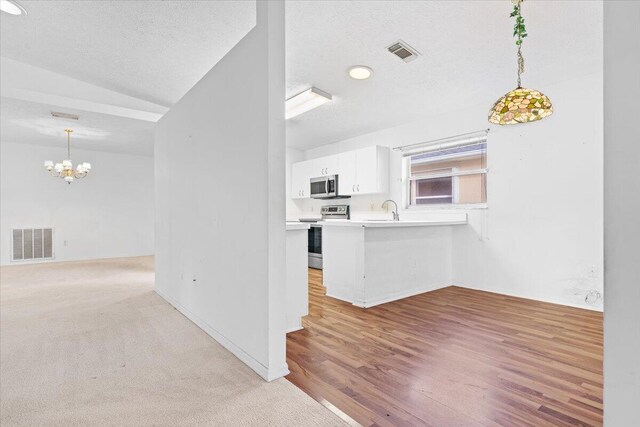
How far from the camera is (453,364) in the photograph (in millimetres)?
2045

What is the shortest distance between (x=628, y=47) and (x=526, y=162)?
3440mm

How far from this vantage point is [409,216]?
4.80 m

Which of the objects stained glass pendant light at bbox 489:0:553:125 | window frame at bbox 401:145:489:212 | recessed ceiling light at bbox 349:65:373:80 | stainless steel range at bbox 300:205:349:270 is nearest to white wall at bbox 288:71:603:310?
window frame at bbox 401:145:489:212

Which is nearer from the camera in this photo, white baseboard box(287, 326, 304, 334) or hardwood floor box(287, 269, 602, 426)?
hardwood floor box(287, 269, 602, 426)

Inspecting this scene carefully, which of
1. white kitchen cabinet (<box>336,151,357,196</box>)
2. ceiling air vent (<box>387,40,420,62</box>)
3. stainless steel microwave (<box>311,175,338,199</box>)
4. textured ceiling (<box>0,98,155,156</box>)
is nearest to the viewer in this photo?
ceiling air vent (<box>387,40,420,62</box>)

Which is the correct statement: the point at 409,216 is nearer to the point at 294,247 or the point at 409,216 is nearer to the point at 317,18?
the point at 294,247

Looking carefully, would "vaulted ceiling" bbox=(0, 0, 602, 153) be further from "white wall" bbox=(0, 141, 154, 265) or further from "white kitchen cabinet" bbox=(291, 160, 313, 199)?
"white wall" bbox=(0, 141, 154, 265)

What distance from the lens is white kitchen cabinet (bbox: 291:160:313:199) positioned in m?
6.22

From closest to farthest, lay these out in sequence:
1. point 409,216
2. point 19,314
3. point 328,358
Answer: point 328,358 → point 19,314 → point 409,216

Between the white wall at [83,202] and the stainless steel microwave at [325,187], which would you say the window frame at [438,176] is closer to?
the stainless steel microwave at [325,187]

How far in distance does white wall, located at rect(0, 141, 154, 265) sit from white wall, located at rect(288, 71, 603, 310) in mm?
6908

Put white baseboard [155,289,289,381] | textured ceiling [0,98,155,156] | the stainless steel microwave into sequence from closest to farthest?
white baseboard [155,289,289,381] → textured ceiling [0,98,155,156] → the stainless steel microwave

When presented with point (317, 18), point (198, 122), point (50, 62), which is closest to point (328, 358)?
point (198, 122)

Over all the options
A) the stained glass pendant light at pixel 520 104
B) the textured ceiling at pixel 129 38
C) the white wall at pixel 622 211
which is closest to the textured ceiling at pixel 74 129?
the textured ceiling at pixel 129 38
